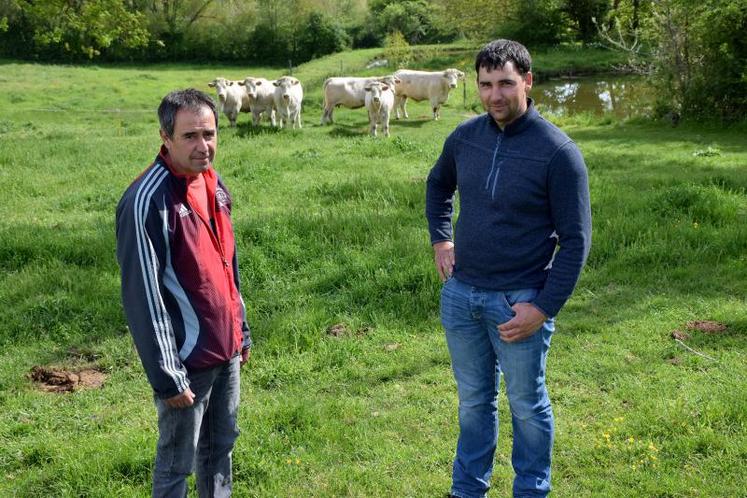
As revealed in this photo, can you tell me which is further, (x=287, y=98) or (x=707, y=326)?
(x=287, y=98)

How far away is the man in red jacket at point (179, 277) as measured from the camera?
2883mm

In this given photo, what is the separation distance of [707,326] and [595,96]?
21.5 metres

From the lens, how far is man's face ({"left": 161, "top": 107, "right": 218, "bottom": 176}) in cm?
297

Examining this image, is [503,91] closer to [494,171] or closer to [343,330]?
[494,171]

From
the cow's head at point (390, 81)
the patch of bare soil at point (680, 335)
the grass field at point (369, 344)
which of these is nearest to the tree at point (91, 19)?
the grass field at point (369, 344)

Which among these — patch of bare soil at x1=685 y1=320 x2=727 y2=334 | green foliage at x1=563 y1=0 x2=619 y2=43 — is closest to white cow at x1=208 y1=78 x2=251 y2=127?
patch of bare soil at x1=685 y1=320 x2=727 y2=334

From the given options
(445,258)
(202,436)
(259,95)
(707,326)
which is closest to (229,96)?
(259,95)

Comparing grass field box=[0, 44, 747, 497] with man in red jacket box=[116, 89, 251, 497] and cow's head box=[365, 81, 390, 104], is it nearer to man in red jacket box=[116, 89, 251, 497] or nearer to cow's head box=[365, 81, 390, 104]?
man in red jacket box=[116, 89, 251, 497]

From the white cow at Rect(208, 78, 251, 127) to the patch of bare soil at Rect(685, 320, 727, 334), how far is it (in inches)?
573

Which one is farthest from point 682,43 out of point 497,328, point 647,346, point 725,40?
point 497,328

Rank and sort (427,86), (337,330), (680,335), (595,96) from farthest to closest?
(595,96)
(427,86)
(337,330)
(680,335)

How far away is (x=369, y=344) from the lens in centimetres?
593

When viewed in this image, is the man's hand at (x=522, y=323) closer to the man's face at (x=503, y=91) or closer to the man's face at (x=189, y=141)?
the man's face at (x=503, y=91)

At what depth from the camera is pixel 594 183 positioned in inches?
396
